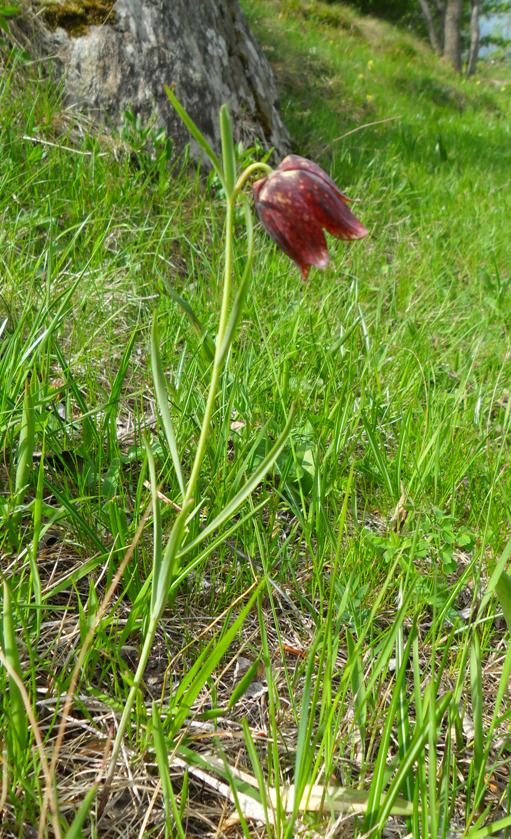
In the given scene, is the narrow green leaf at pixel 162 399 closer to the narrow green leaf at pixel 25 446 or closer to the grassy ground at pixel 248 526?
the grassy ground at pixel 248 526

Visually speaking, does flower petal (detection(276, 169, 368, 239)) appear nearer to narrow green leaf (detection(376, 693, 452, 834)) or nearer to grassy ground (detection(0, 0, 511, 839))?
grassy ground (detection(0, 0, 511, 839))

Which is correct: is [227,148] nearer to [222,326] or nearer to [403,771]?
[222,326]

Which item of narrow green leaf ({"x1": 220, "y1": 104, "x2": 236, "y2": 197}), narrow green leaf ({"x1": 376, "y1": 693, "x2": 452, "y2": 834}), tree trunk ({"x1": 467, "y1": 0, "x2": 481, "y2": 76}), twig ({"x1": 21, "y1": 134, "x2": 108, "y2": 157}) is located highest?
tree trunk ({"x1": 467, "y1": 0, "x2": 481, "y2": 76})

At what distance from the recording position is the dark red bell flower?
0.86 m

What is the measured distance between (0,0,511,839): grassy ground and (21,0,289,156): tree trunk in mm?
193

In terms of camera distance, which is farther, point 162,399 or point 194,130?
point 162,399

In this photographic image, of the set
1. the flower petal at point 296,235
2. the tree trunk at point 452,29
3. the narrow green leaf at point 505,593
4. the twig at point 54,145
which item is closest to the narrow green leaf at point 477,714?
the narrow green leaf at point 505,593

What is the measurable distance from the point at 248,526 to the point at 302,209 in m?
0.64

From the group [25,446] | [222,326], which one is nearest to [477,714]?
[222,326]

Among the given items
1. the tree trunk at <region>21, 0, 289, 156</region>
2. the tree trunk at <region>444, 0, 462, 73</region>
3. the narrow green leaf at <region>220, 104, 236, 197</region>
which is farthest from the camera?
the tree trunk at <region>444, 0, 462, 73</region>

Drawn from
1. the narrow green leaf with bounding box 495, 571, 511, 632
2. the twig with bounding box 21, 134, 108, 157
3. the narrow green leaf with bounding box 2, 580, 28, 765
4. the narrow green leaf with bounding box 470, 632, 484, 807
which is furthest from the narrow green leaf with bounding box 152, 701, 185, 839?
the twig with bounding box 21, 134, 108, 157

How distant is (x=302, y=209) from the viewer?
0.87 metres

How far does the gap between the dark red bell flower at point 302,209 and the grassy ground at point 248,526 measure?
0.32 m

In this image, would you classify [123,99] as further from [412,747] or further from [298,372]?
[412,747]
